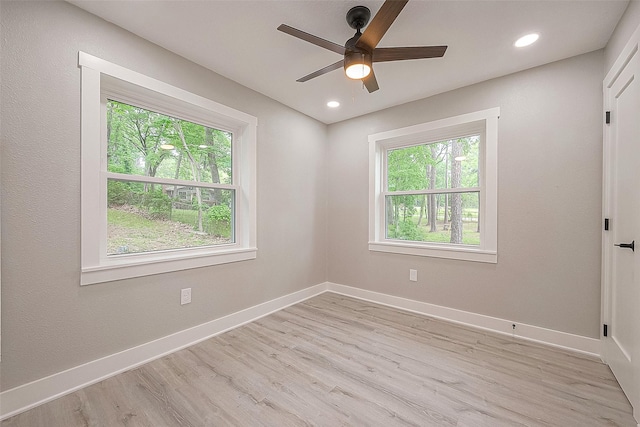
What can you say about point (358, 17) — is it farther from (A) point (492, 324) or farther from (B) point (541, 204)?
(A) point (492, 324)

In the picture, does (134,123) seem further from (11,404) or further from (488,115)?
(488,115)

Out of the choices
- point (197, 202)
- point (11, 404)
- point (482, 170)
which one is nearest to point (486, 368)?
point (482, 170)

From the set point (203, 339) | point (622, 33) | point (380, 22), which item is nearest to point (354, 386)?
point (203, 339)

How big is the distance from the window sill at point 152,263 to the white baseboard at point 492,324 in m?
1.89

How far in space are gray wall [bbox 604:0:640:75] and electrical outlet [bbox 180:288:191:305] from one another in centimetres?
374

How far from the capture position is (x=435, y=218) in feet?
10.7

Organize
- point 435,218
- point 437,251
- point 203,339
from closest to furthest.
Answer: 1. point 203,339
2. point 437,251
3. point 435,218

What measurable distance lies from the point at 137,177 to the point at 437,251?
3.11 metres

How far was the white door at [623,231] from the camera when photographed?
62.7 inches

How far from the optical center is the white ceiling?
1.79 m

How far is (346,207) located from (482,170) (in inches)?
69.1

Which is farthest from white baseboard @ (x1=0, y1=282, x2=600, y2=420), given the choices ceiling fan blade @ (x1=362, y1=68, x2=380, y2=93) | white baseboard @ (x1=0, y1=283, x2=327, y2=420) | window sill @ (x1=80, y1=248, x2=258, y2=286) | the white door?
ceiling fan blade @ (x1=362, y1=68, x2=380, y2=93)

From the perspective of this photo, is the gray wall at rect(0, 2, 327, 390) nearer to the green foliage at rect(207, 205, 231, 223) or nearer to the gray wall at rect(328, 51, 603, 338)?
the green foliage at rect(207, 205, 231, 223)

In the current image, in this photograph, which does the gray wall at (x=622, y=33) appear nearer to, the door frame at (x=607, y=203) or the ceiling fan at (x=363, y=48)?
the door frame at (x=607, y=203)
